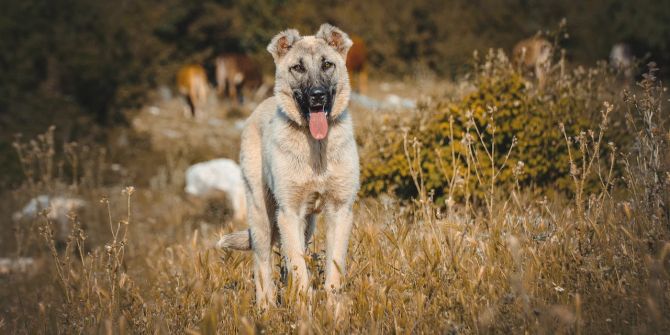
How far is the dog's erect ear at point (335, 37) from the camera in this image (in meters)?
4.66

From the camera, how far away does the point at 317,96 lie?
427 centimetres

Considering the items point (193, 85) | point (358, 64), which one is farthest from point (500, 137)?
point (358, 64)

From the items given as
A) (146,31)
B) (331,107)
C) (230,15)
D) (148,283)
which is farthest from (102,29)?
(331,107)

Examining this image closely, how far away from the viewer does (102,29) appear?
47.0 ft

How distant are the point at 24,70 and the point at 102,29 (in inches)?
72.4

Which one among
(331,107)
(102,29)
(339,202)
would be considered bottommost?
(339,202)

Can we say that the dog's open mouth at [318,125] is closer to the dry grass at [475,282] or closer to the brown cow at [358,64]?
the dry grass at [475,282]

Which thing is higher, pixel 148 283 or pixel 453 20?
pixel 453 20

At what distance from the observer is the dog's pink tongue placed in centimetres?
434

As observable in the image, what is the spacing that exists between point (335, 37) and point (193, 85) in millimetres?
13259

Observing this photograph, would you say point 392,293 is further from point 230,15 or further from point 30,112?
point 230,15

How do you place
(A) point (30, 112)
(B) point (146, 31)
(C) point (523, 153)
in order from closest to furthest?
(C) point (523, 153) < (A) point (30, 112) < (B) point (146, 31)

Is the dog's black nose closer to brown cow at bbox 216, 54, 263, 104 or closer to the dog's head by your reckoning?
the dog's head

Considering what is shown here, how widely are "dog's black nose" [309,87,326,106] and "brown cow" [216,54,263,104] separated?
1446 cm
